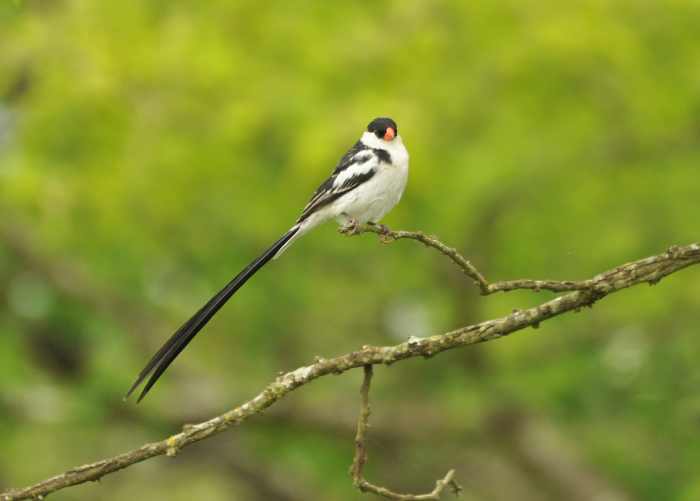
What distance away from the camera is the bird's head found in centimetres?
661

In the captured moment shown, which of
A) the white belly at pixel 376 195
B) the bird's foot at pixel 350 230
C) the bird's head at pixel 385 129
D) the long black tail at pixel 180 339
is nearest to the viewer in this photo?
the long black tail at pixel 180 339

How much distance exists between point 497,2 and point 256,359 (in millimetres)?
7045

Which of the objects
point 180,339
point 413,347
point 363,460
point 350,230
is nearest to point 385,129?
point 350,230

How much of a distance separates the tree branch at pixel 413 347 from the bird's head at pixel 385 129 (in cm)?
213

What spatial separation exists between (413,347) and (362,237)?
869cm

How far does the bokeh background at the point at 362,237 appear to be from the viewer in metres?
11.8

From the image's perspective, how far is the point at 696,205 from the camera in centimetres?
1309

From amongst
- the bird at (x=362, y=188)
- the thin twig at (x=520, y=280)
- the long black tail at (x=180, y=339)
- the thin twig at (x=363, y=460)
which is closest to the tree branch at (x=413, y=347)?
the thin twig at (x=520, y=280)

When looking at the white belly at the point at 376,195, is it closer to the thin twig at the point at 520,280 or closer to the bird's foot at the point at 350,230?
the bird's foot at the point at 350,230

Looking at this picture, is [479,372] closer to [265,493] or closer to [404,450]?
[404,450]

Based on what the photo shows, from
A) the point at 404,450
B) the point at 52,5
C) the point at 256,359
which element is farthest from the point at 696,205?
the point at 52,5

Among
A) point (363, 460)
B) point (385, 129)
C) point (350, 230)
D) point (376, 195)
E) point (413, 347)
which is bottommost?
point (363, 460)

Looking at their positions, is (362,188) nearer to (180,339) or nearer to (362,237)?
(180,339)

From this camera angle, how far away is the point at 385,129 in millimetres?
6664
